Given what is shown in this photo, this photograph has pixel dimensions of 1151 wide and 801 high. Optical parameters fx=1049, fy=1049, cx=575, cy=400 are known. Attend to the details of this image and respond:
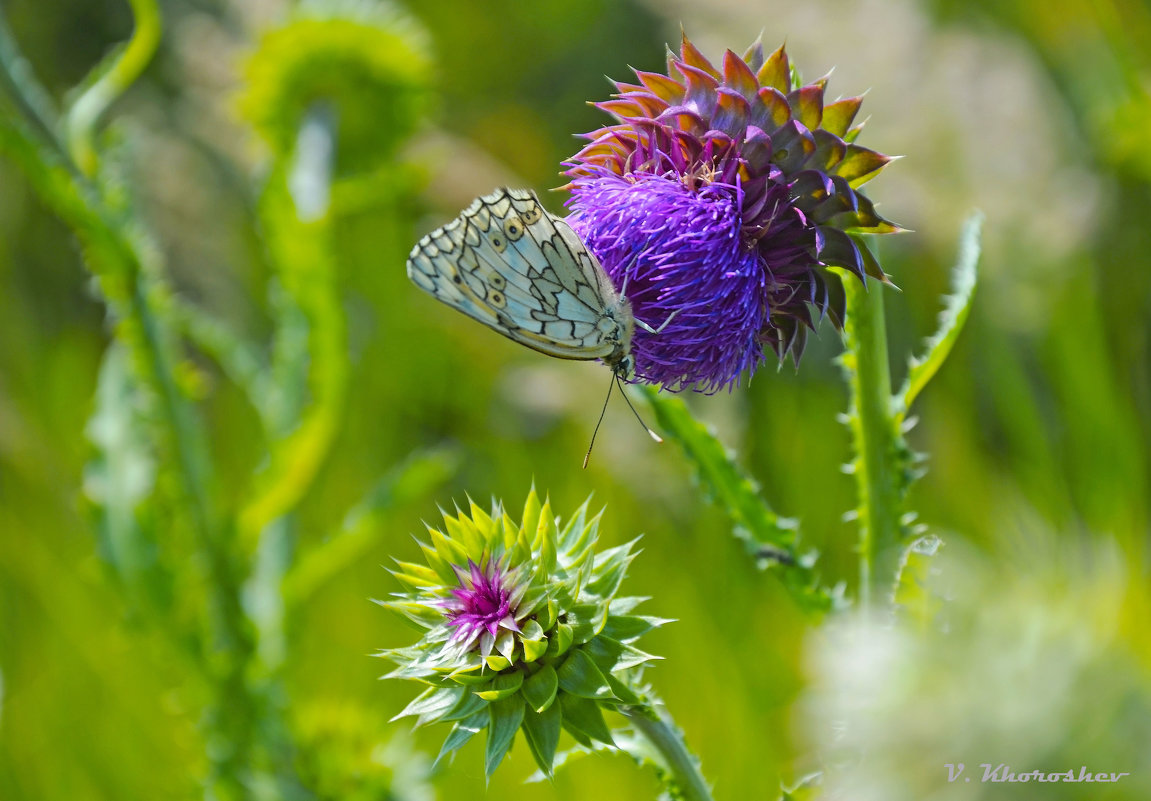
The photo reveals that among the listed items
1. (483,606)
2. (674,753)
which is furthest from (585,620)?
(674,753)

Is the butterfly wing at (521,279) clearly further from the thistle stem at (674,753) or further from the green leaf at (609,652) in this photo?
the thistle stem at (674,753)

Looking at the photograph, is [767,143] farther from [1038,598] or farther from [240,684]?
[240,684]

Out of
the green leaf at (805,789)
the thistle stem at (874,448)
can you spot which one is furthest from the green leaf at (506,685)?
the thistle stem at (874,448)

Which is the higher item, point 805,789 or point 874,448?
point 874,448

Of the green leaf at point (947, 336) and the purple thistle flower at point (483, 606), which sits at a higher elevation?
the green leaf at point (947, 336)

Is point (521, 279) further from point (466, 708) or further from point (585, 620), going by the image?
point (466, 708)

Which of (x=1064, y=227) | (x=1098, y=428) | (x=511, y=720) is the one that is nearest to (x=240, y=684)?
(x=511, y=720)
